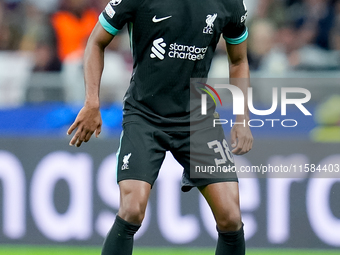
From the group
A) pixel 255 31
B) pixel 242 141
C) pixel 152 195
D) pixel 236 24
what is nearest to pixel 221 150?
pixel 242 141

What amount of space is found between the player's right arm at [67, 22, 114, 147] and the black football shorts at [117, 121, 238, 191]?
237 mm

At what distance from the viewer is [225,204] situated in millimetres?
3469

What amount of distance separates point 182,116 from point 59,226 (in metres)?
2.31

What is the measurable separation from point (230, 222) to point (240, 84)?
94 centimetres

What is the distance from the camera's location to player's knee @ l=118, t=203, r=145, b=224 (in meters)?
3.28

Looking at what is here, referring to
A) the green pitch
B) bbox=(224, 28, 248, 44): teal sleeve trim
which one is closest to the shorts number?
bbox=(224, 28, 248, 44): teal sleeve trim

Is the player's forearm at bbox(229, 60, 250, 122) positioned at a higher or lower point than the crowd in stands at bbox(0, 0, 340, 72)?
lower

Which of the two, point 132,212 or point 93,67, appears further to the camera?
point 93,67

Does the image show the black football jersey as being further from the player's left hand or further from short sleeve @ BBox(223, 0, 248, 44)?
the player's left hand

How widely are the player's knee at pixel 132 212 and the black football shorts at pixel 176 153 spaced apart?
171 millimetres

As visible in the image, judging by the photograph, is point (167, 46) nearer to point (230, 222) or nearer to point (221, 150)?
point (221, 150)

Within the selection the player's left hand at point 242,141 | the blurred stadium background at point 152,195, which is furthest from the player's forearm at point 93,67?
the blurred stadium background at point 152,195

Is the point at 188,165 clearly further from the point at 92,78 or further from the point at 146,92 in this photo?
the point at 92,78

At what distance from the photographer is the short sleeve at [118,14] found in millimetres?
3441
